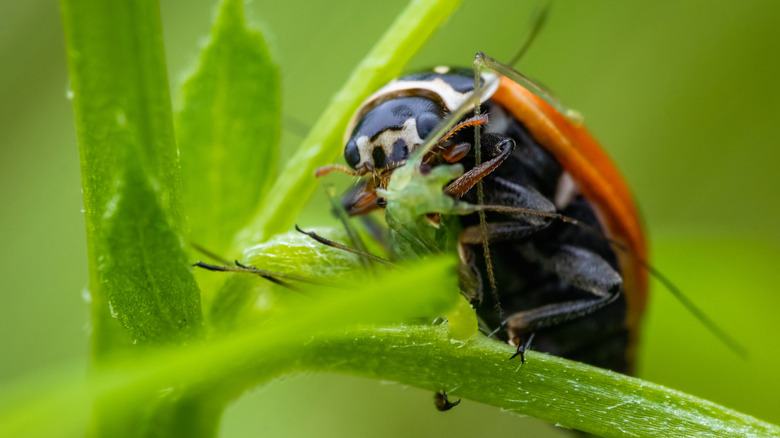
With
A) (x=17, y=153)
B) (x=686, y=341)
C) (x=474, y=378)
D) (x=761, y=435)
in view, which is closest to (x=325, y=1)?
(x=17, y=153)

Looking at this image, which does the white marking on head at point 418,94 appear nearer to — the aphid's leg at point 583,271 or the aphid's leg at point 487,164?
the aphid's leg at point 487,164

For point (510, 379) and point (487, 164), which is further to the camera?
point (487, 164)

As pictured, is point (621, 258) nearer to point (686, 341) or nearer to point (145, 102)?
point (686, 341)

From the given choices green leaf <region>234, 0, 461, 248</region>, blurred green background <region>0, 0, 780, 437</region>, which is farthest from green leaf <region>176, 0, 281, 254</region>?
blurred green background <region>0, 0, 780, 437</region>

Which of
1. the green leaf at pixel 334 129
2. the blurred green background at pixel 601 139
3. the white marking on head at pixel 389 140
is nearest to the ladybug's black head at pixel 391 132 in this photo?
the white marking on head at pixel 389 140

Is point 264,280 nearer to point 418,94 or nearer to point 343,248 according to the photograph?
point 343,248

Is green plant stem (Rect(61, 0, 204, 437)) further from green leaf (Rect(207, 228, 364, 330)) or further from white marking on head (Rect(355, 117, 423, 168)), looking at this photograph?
white marking on head (Rect(355, 117, 423, 168))

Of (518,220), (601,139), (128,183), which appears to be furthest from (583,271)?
(601,139)
